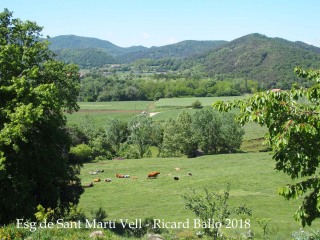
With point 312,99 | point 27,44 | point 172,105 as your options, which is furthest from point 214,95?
point 312,99

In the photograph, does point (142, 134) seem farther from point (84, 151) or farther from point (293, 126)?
point (293, 126)

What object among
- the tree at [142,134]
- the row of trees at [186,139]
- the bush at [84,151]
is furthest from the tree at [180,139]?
the bush at [84,151]

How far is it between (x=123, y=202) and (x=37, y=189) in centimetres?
1600

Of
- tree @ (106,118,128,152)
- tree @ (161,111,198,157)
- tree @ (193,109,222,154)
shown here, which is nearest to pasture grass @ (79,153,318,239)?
tree @ (161,111,198,157)

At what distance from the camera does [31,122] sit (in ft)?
59.5

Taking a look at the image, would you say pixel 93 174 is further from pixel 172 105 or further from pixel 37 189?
pixel 172 105

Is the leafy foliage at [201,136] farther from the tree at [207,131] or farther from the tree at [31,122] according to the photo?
the tree at [31,122]

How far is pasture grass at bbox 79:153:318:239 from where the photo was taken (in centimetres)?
3328

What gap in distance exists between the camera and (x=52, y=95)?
20.8m

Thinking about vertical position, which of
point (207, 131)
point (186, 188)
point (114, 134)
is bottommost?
point (186, 188)

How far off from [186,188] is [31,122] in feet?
95.2

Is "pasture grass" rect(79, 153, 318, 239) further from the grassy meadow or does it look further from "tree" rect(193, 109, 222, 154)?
"tree" rect(193, 109, 222, 154)

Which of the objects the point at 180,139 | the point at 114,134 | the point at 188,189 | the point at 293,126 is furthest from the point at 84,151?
the point at 293,126

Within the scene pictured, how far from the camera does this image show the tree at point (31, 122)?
19953mm
